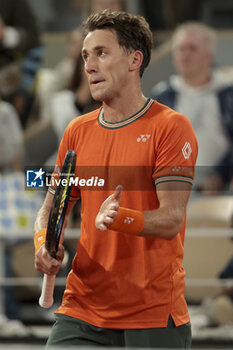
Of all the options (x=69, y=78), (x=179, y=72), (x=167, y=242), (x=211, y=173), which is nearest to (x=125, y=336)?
(x=167, y=242)

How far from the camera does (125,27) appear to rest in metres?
1.89

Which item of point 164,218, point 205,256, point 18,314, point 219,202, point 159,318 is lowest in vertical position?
point 18,314

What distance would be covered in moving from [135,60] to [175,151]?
11.3 inches

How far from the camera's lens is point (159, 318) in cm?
185

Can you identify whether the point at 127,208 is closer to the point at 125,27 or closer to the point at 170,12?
the point at 125,27

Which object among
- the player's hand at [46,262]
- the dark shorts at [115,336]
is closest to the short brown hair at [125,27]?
the player's hand at [46,262]

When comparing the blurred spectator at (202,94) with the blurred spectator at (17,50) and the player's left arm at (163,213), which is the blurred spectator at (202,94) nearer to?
the blurred spectator at (17,50)

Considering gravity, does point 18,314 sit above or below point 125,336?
below

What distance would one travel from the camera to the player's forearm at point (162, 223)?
5.80 feet

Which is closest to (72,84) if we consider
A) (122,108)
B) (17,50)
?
(17,50)

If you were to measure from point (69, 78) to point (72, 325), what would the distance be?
244 centimetres

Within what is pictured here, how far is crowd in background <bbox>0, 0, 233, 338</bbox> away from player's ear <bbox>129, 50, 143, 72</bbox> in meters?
1.44

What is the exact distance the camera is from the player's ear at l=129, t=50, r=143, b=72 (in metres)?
1.92

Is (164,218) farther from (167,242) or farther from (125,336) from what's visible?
(125,336)
